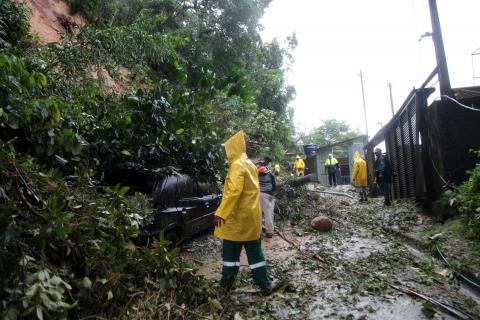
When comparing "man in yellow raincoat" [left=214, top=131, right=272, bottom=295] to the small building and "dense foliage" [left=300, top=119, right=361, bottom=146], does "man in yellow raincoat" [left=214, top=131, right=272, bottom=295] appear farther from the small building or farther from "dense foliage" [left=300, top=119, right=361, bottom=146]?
"dense foliage" [left=300, top=119, right=361, bottom=146]

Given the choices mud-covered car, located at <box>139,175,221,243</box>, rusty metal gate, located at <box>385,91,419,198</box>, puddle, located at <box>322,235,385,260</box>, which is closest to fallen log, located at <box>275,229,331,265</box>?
puddle, located at <box>322,235,385,260</box>

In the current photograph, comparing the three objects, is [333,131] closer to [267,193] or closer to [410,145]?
[410,145]

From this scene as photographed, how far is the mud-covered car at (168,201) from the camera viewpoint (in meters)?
5.63

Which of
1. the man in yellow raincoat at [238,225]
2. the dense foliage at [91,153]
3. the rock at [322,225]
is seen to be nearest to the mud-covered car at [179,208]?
the dense foliage at [91,153]

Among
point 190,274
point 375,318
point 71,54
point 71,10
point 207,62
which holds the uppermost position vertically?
point 71,10

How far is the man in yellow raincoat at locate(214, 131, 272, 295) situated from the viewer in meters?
4.32

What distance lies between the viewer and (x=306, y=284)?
15.6 ft

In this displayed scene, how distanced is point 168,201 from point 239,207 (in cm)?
208

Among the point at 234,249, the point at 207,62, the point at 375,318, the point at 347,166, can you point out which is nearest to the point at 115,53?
the point at 234,249

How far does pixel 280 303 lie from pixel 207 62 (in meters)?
12.8

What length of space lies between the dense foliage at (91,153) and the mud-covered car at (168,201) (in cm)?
22

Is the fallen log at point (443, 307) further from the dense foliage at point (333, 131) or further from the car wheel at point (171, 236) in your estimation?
the dense foliage at point (333, 131)

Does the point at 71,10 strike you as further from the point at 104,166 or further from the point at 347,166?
the point at 347,166

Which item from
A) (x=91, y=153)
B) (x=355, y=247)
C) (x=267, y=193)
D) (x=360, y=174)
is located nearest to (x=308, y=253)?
(x=355, y=247)
